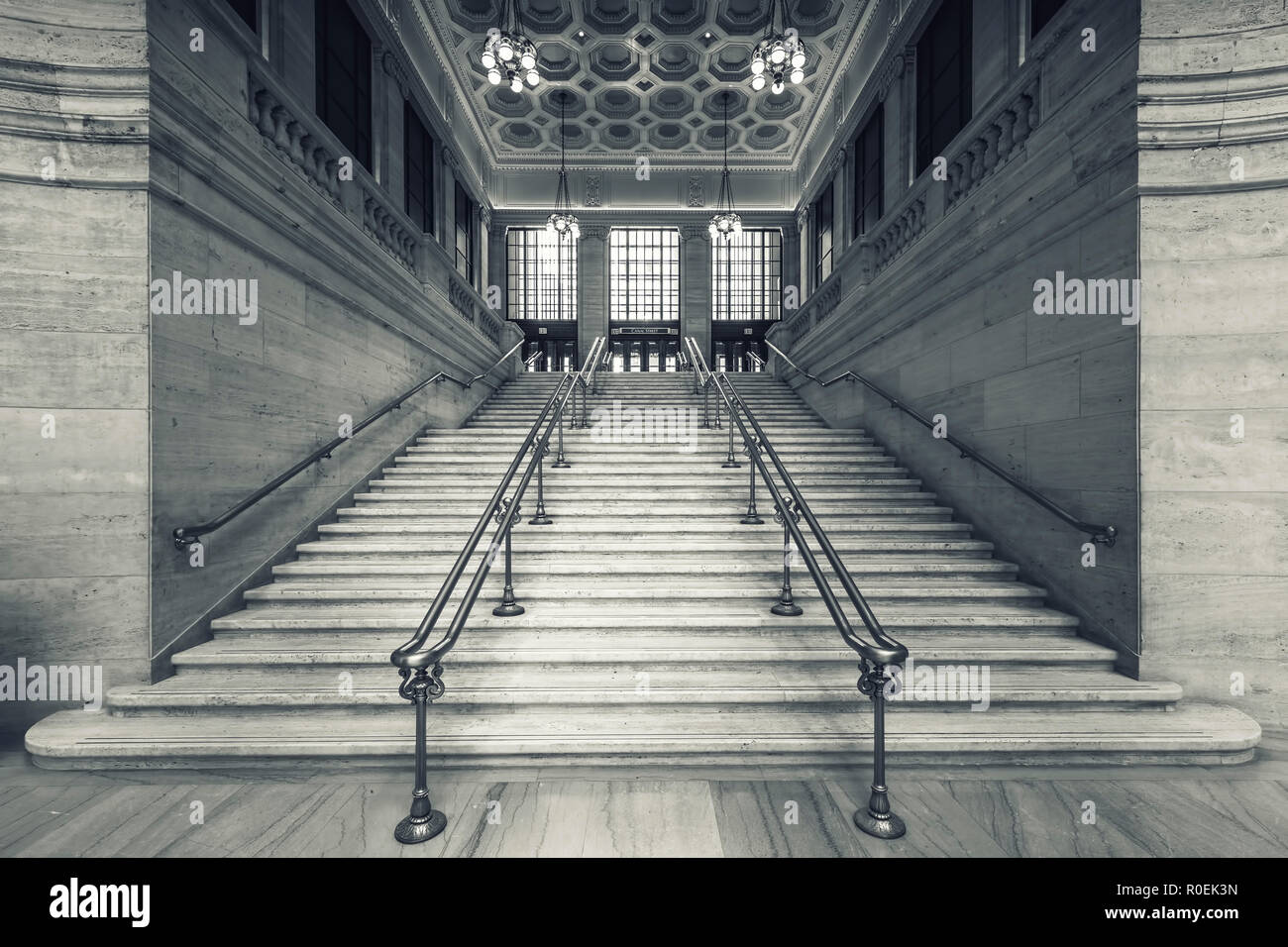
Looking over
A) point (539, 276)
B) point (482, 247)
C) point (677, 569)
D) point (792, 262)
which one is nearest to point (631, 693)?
point (677, 569)

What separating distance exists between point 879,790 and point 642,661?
60.5 inches

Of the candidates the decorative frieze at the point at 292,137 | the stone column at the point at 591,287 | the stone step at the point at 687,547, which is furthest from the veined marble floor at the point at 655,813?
the stone column at the point at 591,287

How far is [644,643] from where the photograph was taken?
3.79 meters

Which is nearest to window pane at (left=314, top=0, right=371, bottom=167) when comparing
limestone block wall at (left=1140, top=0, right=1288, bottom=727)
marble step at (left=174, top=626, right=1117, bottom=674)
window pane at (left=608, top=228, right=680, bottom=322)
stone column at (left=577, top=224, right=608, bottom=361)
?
marble step at (left=174, top=626, right=1117, bottom=674)

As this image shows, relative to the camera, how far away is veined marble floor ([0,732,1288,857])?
2400 millimetres

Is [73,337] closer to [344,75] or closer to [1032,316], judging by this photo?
[344,75]

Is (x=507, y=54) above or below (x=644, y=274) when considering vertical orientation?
below

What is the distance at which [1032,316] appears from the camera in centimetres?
459

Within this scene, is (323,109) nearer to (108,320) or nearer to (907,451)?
(108,320)

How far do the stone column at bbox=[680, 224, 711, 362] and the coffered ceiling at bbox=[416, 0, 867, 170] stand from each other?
201 cm

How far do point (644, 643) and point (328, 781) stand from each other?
6.25 ft

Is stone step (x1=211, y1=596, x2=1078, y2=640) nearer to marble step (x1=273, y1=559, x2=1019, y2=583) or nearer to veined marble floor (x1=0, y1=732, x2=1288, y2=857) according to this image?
marble step (x1=273, y1=559, x2=1019, y2=583)

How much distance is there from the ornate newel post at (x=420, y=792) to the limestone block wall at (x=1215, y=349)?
14.0ft

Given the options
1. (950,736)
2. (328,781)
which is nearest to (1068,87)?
(950,736)
